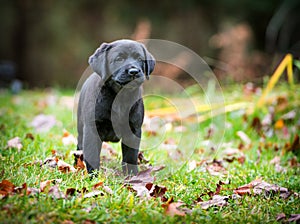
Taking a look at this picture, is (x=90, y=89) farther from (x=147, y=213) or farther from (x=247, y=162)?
(x=247, y=162)

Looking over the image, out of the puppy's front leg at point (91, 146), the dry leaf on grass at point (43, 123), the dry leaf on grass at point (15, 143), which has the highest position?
the puppy's front leg at point (91, 146)

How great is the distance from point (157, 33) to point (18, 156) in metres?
9.02

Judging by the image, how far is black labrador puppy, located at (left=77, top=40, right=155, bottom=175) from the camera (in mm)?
2924

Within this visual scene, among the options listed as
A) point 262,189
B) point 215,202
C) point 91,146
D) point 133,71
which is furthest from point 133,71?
point 262,189

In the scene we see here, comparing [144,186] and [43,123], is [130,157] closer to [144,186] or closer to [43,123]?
[144,186]

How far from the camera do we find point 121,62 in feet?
9.78

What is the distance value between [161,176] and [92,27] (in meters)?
10.2

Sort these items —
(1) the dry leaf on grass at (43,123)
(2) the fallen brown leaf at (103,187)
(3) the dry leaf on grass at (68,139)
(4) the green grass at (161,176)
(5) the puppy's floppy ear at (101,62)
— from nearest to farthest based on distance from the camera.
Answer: (4) the green grass at (161,176) → (2) the fallen brown leaf at (103,187) → (5) the puppy's floppy ear at (101,62) → (3) the dry leaf on grass at (68,139) → (1) the dry leaf on grass at (43,123)

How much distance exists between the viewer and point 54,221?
2.08m

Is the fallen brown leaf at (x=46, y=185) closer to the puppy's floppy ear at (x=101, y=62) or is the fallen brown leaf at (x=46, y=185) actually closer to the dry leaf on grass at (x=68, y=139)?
the puppy's floppy ear at (x=101, y=62)

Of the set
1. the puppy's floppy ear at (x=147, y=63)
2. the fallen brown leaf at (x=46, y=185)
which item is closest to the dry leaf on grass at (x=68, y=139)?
the puppy's floppy ear at (x=147, y=63)

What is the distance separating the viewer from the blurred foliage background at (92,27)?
38.2ft

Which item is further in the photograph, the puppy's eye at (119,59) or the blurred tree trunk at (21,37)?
the blurred tree trunk at (21,37)

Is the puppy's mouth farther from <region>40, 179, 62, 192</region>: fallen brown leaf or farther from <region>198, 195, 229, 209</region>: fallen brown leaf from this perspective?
<region>198, 195, 229, 209</region>: fallen brown leaf
